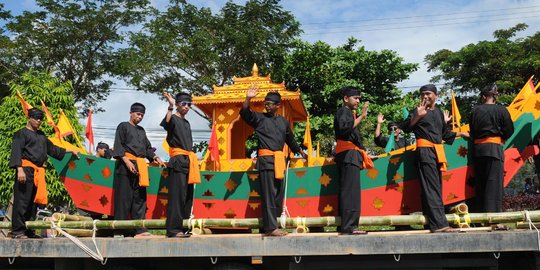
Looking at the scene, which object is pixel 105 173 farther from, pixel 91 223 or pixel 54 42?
pixel 54 42

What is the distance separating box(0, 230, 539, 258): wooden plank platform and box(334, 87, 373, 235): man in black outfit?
0.28 meters

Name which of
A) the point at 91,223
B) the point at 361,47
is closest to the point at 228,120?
the point at 91,223

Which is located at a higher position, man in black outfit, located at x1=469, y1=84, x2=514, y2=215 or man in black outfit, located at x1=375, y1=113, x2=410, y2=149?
man in black outfit, located at x1=375, y1=113, x2=410, y2=149

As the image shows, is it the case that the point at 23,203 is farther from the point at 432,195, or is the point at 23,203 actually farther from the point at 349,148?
the point at 432,195

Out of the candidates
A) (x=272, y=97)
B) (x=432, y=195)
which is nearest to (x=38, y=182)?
(x=272, y=97)

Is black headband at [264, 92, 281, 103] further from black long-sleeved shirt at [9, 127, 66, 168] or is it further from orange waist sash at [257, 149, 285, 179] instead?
black long-sleeved shirt at [9, 127, 66, 168]

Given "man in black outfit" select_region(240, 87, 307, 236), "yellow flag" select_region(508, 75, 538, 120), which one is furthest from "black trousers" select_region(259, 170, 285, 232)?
"yellow flag" select_region(508, 75, 538, 120)

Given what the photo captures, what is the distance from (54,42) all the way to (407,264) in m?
16.6

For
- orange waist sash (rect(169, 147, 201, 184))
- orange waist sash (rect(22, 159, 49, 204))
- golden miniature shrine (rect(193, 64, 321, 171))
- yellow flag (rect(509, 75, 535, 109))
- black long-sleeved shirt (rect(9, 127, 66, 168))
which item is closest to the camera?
orange waist sash (rect(169, 147, 201, 184))

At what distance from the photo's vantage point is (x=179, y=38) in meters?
18.7

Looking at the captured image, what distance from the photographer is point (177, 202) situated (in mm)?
5059

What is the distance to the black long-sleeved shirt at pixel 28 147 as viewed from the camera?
17.4 feet

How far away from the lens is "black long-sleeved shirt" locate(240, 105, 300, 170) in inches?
196

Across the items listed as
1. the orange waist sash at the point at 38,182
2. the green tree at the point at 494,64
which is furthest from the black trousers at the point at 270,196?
the green tree at the point at 494,64
